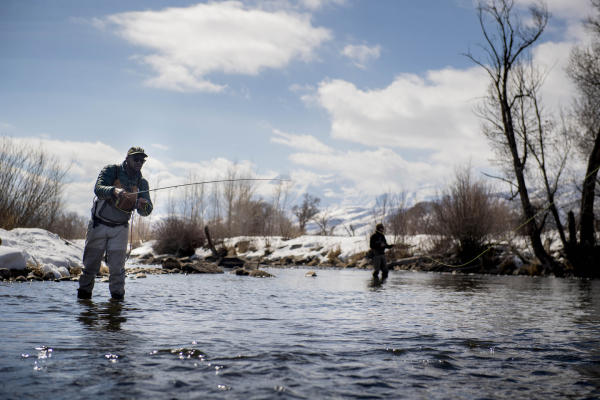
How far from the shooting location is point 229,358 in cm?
369

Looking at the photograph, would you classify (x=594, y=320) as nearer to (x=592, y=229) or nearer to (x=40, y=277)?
(x=40, y=277)

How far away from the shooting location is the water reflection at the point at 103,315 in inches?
192

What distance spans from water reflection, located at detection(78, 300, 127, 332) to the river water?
0.4 inches

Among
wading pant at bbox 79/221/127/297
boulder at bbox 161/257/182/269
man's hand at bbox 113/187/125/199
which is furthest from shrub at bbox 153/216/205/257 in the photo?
man's hand at bbox 113/187/125/199

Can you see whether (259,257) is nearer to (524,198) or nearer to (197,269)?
(197,269)

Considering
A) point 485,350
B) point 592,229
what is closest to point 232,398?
point 485,350

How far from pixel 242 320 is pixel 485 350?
2.64 m

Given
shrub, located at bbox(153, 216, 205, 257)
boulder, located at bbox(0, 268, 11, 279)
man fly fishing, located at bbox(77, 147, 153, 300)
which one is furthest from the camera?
shrub, located at bbox(153, 216, 205, 257)

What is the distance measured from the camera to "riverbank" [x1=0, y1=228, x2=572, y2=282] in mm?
10594

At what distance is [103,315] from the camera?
555 cm

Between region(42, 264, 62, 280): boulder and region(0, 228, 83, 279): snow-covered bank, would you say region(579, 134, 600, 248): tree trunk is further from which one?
region(42, 264, 62, 280): boulder

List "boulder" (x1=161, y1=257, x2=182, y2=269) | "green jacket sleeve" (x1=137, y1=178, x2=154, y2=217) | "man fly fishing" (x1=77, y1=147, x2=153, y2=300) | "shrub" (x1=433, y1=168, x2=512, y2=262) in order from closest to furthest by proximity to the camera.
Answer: "man fly fishing" (x1=77, y1=147, x2=153, y2=300) < "green jacket sleeve" (x1=137, y1=178, x2=154, y2=217) < "boulder" (x1=161, y1=257, x2=182, y2=269) < "shrub" (x1=433, y1=168, x2=512, y2=262)

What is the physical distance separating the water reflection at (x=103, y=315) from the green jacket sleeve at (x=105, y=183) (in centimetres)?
133

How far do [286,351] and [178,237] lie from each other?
24.8 metres
